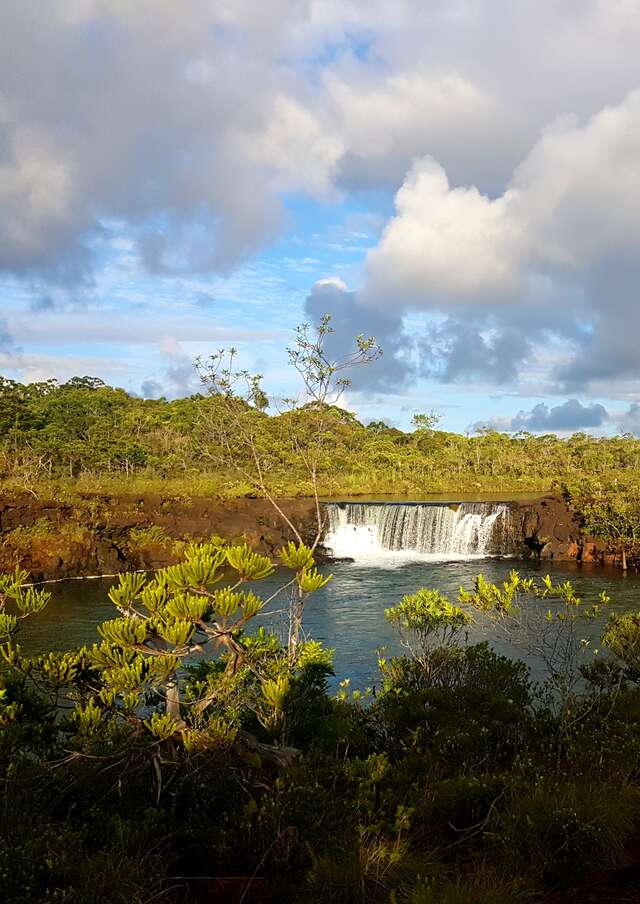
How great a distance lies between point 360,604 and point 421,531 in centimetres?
1042

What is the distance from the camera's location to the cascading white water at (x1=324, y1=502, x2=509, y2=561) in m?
29.5

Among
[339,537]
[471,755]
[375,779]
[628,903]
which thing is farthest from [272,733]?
[339,537]

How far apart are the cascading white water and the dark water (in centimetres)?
158

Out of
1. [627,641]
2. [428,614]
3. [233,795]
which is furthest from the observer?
[428,614]

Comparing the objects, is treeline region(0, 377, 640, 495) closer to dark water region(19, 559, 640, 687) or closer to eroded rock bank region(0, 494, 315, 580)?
eroded rock bank region(0, 494, 315, 580)

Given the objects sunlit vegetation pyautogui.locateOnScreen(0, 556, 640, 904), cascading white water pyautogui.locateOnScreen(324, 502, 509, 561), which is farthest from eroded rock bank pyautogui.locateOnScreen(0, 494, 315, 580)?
sunlit vegetation pyautogui.locateOnScreen(0, 556, 640, 904)

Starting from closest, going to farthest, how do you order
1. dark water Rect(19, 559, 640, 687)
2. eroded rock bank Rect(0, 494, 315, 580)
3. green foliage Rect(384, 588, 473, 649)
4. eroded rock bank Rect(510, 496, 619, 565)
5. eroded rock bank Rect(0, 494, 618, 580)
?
1. green foliage Rect(384, 588, 473, 649)
2. dark water Rect(19, 559, 640, 687)
3. eroded rock bank Rect(0, 494, 315, 580)
4. eroded rock bank Rect(0, 494, 618, 580)
5. eroded rock bank Rect(510, 496, 619, 565)

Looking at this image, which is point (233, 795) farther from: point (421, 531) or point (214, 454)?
point (214, 454)

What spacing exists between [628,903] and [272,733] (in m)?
2.64

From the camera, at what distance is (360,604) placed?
65.7 ft

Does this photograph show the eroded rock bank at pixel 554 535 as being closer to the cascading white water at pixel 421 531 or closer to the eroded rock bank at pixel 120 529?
the cascading white water at pixel 421 531

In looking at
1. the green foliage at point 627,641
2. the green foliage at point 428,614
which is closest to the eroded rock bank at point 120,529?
the green foliage at point 428,614

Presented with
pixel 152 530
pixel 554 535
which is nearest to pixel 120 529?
pixel 152 530

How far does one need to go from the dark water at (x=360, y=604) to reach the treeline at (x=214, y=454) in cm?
721
